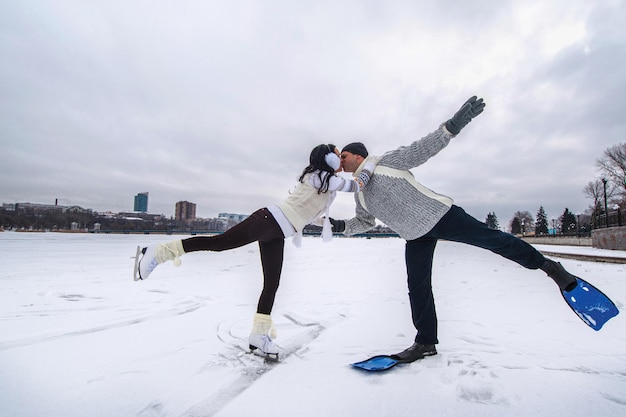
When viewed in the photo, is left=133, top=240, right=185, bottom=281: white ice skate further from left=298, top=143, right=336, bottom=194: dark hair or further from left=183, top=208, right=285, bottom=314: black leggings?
left=298, top=143, right=336, bottom=194: dark hair

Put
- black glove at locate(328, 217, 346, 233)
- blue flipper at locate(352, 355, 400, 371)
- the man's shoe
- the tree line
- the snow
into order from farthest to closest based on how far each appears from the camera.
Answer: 1. the tree line
2. black glove at locate(328, 217, 346, 233)
3. the man's shoe
4. blue flipper at locate(352, 355, 400, 371)
5. the snow

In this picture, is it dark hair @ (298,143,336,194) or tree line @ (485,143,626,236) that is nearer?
dark hair @ (298,143,336,194)

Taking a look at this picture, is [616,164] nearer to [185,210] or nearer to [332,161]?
[332,161]

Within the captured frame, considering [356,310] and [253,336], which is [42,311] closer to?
[253,336]

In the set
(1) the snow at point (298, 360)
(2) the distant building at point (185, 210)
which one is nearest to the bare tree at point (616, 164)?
(1) the snow at point (298, 360)

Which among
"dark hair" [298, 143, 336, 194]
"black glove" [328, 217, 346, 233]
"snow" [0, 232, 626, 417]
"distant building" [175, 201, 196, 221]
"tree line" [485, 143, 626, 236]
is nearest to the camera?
"snow" [0, 232, 626, 417]

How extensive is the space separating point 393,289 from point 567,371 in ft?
9.81

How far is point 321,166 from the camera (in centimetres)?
222

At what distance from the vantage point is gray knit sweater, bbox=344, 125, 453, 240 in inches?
84.4

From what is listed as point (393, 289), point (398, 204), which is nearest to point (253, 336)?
point (398, 204)

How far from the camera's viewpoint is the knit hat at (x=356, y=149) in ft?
8.16

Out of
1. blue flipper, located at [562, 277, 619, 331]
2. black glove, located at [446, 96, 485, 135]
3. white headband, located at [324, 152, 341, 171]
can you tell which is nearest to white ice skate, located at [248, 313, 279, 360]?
white headband, located at [324, 152, 341, 171]

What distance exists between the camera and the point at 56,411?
4.34 ft

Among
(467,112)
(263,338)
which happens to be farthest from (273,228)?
(467,112)
